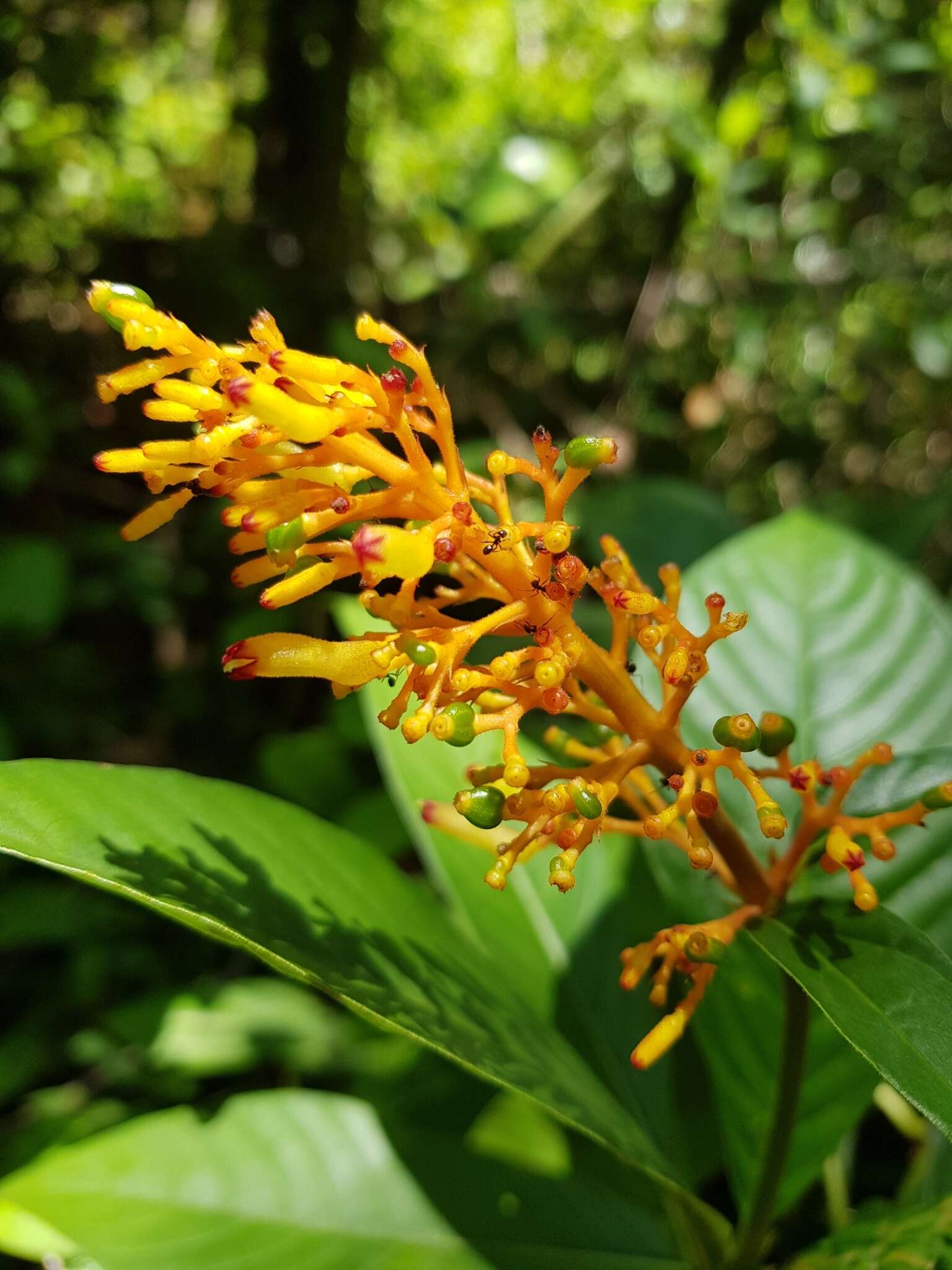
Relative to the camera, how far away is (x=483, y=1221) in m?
1.11

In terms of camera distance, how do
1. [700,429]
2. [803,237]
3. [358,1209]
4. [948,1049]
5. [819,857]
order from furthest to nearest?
1. [700,429]
2. [803,237]
3. [358,1209]
4. [819,857]
5. [948,1049]

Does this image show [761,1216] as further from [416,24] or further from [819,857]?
[416,24]

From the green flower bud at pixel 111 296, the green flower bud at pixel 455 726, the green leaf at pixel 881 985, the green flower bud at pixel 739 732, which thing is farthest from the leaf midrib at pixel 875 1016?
the green flower bud at pixel 111 296

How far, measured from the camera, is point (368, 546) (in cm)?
59

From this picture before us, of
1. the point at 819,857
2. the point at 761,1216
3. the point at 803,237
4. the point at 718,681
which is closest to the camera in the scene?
the point at 819,857

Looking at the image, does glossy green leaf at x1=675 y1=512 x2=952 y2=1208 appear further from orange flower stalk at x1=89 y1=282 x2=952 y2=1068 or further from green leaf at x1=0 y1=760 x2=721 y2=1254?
orange flower stalk at x1=89 y1=282 x2=952 y2=1068

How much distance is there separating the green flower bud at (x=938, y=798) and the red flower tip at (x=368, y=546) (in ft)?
1.53

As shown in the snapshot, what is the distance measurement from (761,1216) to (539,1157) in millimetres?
534

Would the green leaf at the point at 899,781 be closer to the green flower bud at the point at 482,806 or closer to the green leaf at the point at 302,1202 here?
the green flower bud at the point at 482,806

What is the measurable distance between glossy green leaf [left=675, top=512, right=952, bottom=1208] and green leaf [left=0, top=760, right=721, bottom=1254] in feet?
0.47

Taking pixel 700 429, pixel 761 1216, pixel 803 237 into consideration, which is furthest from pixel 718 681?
pixel 700 429

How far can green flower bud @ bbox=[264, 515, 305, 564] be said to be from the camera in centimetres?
61

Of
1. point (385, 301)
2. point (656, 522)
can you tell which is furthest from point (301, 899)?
point (385, 301)

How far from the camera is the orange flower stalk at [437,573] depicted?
635 millimetres
